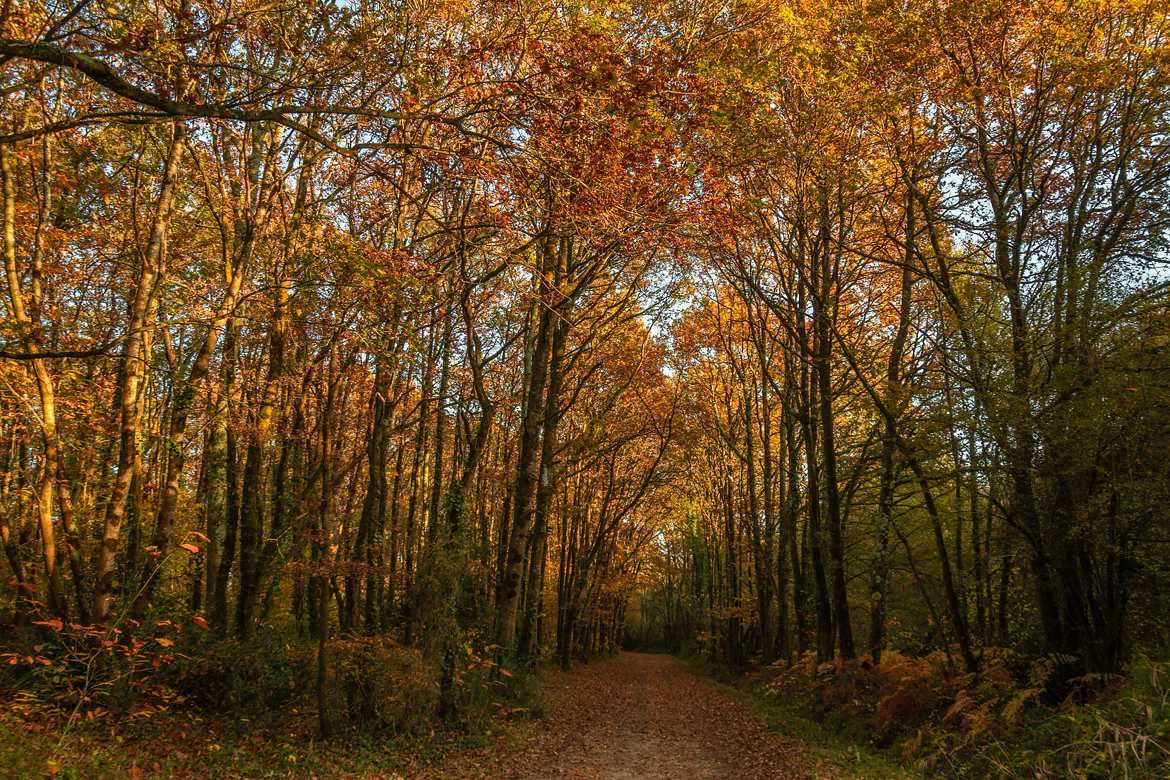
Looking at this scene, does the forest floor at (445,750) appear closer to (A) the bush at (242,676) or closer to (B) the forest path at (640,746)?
(B) the forest path at (640,746)

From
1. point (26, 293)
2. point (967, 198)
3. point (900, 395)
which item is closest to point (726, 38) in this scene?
point (967, 198)

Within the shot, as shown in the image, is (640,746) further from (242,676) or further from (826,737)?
(242,676)

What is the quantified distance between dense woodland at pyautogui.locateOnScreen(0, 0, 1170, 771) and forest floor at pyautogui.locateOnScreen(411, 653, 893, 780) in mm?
1423

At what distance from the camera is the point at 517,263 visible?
7.59 meters

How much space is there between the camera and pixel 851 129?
11.8 metres

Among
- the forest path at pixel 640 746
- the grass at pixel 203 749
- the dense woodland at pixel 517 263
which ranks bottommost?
the forest path at pixel 640 746

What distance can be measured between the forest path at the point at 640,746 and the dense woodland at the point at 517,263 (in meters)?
1.47

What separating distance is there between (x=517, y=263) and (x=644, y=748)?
8.03m

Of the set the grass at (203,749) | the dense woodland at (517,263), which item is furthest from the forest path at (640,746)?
the dense woodland at (517,263)

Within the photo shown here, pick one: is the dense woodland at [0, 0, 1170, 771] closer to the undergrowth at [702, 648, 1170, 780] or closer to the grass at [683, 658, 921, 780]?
the undergrowth at [702, 648, 1170, 780]

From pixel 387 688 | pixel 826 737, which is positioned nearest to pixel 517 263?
pixel 387 688

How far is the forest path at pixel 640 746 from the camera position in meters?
8.54

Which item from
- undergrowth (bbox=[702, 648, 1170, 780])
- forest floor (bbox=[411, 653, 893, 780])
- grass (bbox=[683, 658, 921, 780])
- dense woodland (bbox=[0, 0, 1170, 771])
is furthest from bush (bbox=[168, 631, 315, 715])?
undergrowth (bbox=[702, 648, 1170, 780])

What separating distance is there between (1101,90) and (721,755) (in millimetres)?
11347
